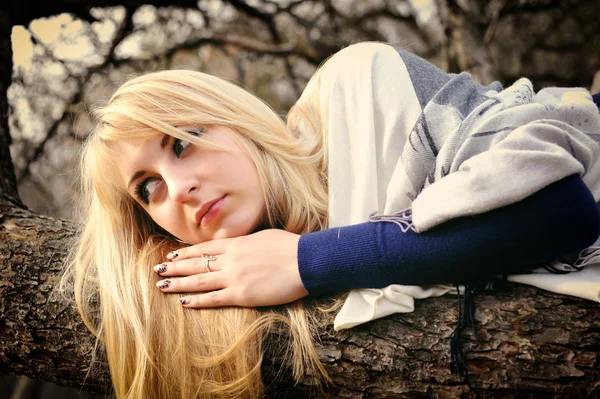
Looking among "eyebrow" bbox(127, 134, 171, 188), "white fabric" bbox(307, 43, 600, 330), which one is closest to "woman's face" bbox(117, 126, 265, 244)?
"eyebrow" bbox(127, 134, 171, 188)

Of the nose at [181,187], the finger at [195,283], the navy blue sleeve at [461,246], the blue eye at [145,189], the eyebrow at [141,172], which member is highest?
the eyebrow at [141,172]

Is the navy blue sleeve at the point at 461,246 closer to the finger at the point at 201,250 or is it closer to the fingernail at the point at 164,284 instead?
the finger at the point at 201,250

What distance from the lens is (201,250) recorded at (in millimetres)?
1411

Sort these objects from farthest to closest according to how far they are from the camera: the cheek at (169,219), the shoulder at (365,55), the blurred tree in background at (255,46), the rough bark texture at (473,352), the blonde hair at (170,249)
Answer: the blurred tree in background at (255,46), the shoulder at (365,55), the cheek at (169,219), the blonde hair at (170,249), the rough bark texture at (473,352)

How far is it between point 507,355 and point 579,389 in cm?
16

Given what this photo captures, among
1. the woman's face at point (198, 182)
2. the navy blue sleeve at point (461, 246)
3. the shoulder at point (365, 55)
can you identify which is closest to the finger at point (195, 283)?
the woman's face at point (198, 182)

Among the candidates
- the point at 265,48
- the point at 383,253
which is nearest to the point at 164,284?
the point at 383,253

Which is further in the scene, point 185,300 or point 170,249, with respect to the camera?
point 170,249

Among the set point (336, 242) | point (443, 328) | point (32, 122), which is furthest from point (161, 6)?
point (443, 328)

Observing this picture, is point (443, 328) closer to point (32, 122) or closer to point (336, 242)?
point (336, 242)

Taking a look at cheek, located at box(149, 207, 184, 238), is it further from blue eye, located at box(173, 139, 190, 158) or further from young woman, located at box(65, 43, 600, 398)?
blue eye, located at box(173, 139, 190, 158)

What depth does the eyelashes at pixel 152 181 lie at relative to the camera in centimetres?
141

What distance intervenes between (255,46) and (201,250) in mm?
2565

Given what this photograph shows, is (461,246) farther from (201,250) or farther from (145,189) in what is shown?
(145,189)
